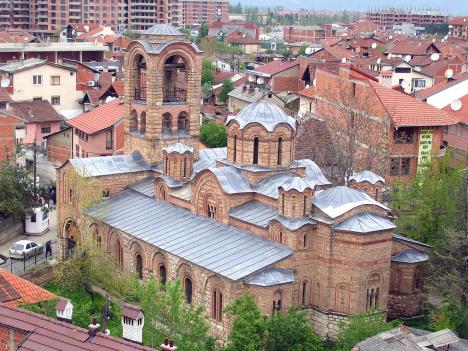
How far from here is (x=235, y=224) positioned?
32.3 m

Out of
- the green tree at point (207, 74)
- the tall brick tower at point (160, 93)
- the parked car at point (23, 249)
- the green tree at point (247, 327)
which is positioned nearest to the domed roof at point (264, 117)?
the tall brick tower at point (160, 93)

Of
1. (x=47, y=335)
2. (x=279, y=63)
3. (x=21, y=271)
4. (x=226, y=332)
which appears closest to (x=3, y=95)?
(x=21, y=271)

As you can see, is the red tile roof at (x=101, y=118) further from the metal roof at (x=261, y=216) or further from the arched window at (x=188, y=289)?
the arched window at (x=188, y=289)

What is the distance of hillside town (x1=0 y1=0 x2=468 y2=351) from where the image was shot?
88.6ft

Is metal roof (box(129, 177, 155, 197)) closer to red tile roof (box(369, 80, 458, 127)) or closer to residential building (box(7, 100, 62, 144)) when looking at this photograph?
red tile roof (box(369, 80, 458, 127))

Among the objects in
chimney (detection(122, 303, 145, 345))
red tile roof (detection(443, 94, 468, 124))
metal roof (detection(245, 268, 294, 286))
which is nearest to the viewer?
chimney (detection(122, 303, 145, 345))

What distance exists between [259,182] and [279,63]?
47517mm

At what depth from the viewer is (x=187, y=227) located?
33375 millimetres

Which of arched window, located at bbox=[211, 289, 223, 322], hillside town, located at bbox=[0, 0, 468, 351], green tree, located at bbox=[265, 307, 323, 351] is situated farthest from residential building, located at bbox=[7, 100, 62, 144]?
green tree, located at bbox=[265, 307, 323, 351]

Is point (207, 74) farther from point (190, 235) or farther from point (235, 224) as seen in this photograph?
point (235, 224)

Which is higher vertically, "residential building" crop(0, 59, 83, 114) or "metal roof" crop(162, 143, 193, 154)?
"metal roof" crop(162, 143, 193, 154)

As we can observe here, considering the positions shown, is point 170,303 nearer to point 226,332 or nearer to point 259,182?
point 226,332

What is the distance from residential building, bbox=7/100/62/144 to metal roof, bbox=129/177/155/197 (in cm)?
2152

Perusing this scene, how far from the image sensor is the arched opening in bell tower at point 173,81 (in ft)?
129
